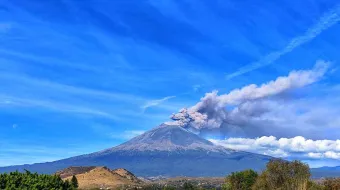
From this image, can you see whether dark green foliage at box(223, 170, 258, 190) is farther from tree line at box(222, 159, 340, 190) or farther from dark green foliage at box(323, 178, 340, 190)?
dark green foliage at box(323, 178, 340, 190)

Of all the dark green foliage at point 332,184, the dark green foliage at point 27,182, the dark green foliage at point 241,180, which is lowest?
the dark green foliage at point 27,182

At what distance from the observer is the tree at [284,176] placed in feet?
327

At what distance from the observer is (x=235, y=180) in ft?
500

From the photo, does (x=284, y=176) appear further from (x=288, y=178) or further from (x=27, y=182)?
(x=27, y=182)

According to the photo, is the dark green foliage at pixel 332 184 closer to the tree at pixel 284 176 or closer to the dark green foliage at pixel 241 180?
the tree at pixel 284 176

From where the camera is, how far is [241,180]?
152125mm

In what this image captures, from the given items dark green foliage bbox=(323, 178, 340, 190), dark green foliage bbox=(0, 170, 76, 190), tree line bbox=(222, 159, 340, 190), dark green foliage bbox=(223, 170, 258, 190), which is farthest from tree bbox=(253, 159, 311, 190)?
dark green foliage bbox=(0, 170, 76, 190)

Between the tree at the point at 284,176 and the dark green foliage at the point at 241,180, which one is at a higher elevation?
the dark green foliage at the point at 241,180

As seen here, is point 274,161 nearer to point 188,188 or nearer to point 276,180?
point 276,180

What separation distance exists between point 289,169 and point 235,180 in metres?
50.9

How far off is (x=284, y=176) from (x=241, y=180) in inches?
1988

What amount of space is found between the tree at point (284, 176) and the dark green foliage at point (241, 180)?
138 feet

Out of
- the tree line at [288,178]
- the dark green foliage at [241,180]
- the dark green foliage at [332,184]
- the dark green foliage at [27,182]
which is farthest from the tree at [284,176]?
the dark green foliage at [27,182]

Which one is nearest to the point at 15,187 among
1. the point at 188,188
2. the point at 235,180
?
the point at 235,180
